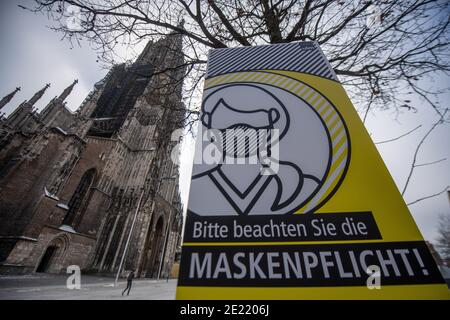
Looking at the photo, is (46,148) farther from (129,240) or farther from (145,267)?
(145,267)

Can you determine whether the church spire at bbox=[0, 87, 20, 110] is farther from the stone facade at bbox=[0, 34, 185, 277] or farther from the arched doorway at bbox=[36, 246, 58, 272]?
the arched doorway at bbox=[36, 246, 58, 272]

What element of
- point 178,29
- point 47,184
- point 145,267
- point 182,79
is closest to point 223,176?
point 178,29

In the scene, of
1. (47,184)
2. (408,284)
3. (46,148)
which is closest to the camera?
(408,284)

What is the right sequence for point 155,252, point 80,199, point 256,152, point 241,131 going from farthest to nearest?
point 155,252
point 80,199
point 241,131
point 256,152

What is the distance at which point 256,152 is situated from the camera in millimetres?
1300

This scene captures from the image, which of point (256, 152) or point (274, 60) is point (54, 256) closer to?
point (256, 152)

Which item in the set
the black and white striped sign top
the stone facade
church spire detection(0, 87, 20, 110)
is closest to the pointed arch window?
the stone facade

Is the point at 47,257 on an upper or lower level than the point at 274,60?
lower

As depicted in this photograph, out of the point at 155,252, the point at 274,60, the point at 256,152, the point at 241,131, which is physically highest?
the point at 155,252

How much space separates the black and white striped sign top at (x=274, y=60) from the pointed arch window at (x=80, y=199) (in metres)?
19.5

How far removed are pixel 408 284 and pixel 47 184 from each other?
692 inches

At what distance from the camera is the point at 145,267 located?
21.9 metres

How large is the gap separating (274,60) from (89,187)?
67.2 ft

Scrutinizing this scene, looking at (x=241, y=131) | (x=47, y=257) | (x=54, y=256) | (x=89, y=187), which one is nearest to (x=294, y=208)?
(x=241, y=131)
